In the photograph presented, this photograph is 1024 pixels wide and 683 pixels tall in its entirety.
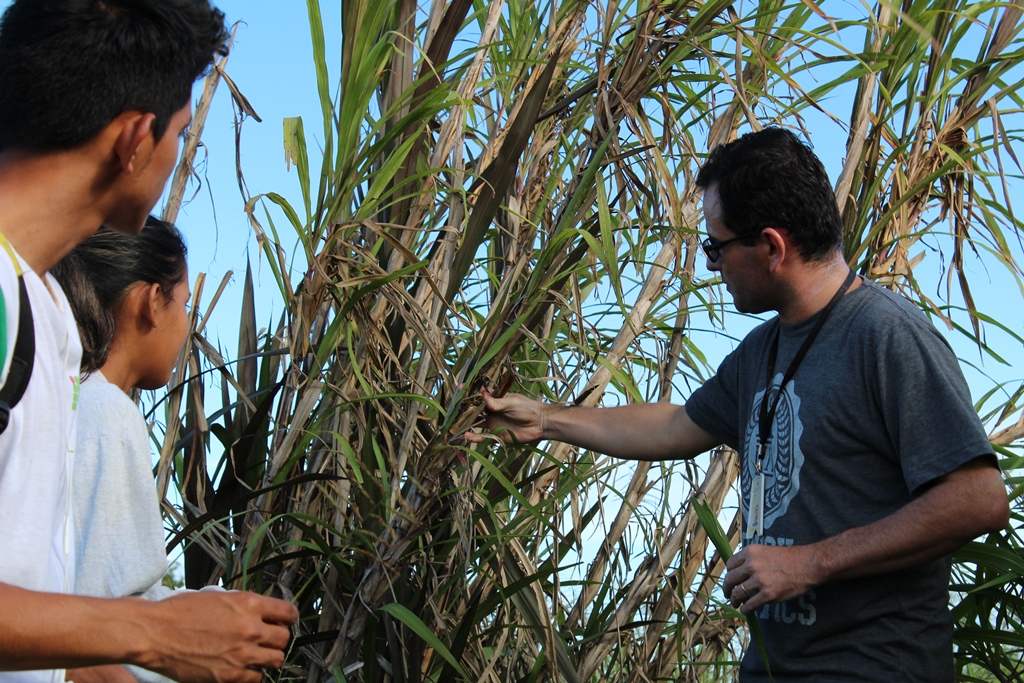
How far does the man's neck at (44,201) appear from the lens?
3.00 ft

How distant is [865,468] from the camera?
5.04ft

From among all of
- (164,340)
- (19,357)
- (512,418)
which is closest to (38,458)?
(19,357)

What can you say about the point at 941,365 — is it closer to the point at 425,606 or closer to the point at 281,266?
the point at 425,606

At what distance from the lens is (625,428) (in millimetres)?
1927

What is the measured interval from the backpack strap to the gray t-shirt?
113 cm

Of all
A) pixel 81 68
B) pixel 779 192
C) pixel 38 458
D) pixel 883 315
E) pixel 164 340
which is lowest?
pixel 38 458

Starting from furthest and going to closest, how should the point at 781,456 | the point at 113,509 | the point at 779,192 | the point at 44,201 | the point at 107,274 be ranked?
the point at 779,192, the point at 781,456, the point at 107,274, the point at 113,509, the point at 44,201

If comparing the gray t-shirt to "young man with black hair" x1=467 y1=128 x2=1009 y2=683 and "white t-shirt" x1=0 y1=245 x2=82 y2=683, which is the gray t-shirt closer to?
"young man with black hair" x1=467 y1=128 x2=1009 y2=683

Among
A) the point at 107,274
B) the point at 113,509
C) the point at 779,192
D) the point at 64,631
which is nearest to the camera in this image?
the point at 64,631

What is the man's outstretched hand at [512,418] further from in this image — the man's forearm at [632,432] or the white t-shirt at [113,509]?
the white t-shirt at [113,509]

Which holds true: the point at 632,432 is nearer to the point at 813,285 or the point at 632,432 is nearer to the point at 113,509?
the point at 813,285

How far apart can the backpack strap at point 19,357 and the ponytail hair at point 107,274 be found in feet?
1.98

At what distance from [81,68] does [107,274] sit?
2.03 feet

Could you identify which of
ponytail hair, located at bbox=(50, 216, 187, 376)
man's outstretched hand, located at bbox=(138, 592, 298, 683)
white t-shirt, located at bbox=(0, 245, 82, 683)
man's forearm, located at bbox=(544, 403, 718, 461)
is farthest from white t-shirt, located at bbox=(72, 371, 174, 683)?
man's forearm, located at bbox=(544, 403, 718, 461)
